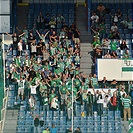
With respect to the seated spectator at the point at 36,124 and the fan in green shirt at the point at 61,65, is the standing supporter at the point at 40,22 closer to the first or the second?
the fan in green shirt at the point at 61,65

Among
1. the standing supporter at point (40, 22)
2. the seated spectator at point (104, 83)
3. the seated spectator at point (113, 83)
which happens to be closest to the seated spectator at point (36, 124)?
the seated spectator at point (104, 83)

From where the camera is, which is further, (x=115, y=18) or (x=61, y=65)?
(x=115, y=18)

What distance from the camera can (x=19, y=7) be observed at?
49.8m

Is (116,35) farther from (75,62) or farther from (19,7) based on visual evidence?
(19,7)

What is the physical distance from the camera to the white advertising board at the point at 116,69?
44.8 metres

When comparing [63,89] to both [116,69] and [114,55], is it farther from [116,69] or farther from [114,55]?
[114,55]

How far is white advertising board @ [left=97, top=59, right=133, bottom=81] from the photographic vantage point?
147 feet

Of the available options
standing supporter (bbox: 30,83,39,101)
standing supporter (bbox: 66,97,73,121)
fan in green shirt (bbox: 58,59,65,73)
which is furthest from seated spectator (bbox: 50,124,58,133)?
fan in green shirt (bbox: 58,59,65,73)

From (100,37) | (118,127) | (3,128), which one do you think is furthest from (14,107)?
(100,37)

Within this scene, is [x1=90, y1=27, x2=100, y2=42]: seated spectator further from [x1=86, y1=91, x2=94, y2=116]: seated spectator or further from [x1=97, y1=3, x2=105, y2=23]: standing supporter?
[x1=86, y1=91, x2=94, y2=116]: seated spectator

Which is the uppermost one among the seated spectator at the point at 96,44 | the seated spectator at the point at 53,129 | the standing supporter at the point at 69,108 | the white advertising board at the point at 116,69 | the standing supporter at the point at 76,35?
the standing supporter at the point at 76,35

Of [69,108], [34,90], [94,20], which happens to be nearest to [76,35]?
[94,20]

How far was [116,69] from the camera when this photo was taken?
45031mm

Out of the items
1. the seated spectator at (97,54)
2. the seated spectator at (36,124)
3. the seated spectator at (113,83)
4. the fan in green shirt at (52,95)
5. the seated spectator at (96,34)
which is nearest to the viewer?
the seated spectator at (36,124)
